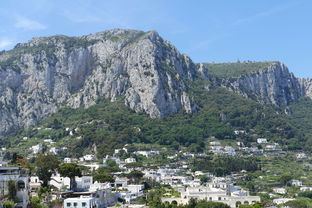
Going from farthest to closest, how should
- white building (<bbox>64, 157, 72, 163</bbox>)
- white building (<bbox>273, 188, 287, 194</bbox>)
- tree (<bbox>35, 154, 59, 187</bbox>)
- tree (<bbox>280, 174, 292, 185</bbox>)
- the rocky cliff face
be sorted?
the rocky cliff face
white building (<bbox>64, 157, 72, 163</bbox>)
tree (<bbox>280, 174, 292, 185</bbox>)
white building (<bbox>273, 188, 287, 194</bbox>)
tree (<bbox>35, 154, 59, 187</bbox>)

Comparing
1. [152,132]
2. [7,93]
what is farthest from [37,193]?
[7,93]

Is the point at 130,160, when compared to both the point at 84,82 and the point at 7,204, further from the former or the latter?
the point at 7,204

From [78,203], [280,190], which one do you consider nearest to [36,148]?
[280,190]

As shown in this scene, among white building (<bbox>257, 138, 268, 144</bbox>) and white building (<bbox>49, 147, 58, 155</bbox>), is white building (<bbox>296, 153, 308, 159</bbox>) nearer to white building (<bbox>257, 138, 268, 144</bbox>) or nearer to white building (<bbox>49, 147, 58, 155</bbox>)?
white building (<bbox>257, 138, 268, 144</bbox>)

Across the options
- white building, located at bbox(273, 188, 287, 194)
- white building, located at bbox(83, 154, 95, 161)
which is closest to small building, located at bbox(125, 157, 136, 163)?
white building, located at bbox(83, 154, 95, 161)

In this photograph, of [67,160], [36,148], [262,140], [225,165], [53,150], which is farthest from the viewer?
[262,140]

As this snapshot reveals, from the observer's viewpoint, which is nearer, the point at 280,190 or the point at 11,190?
the point at 11,190
